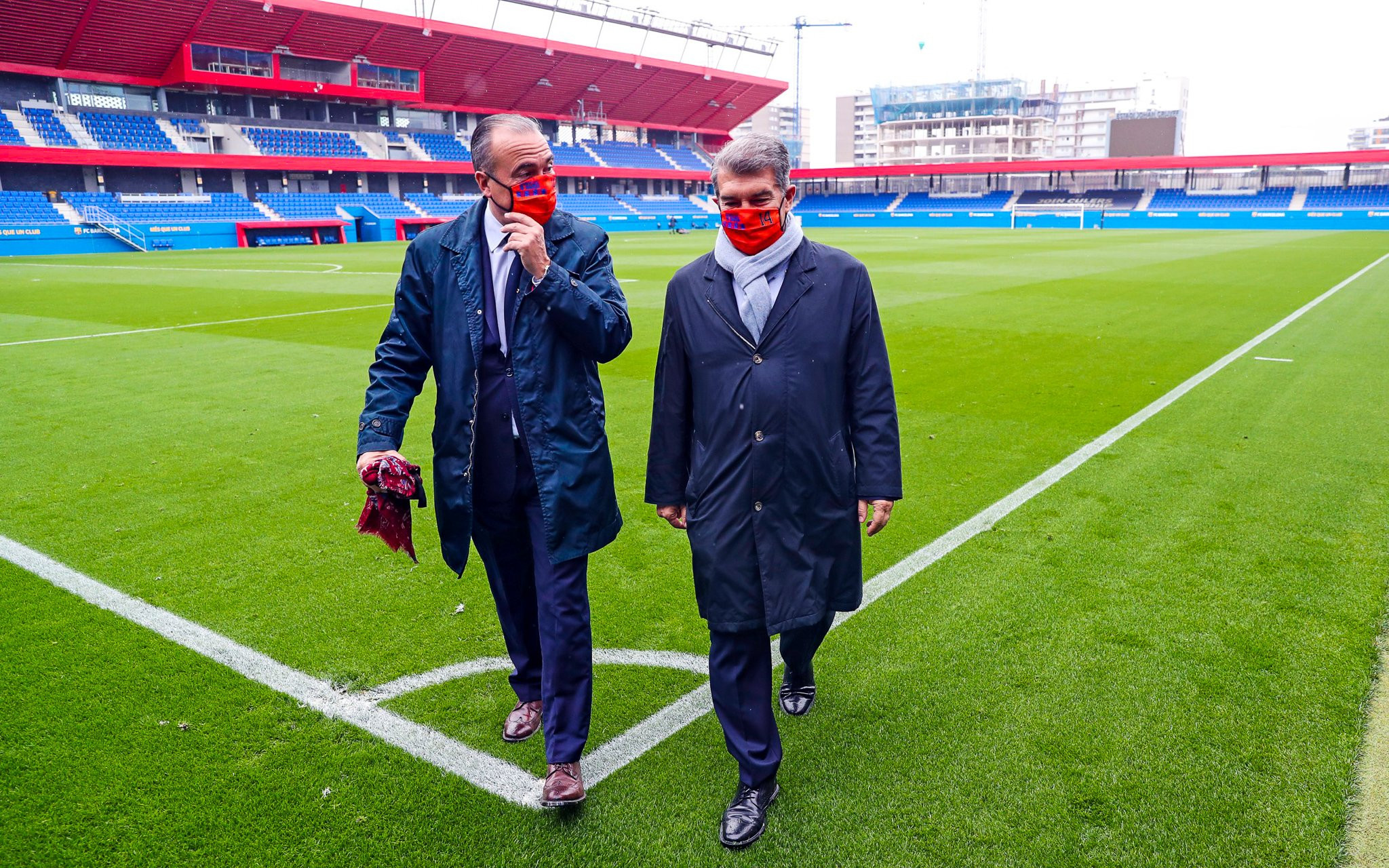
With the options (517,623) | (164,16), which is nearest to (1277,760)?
(517,623)

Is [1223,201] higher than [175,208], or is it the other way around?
[175,208]

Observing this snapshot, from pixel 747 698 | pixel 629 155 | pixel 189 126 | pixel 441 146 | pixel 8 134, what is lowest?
pixel 747 698

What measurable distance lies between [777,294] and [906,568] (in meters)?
2.42

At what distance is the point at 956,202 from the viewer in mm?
72000

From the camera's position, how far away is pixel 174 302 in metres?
17.8

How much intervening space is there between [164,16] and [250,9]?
3.84 m

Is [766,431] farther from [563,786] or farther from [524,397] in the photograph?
[563,786]

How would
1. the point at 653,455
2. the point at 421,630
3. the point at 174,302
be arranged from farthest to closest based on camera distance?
1. the point at 174,302
2. the point at 421,630
3. the point at 653,455

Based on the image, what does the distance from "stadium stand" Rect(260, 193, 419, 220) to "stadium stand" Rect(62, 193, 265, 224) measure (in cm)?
125

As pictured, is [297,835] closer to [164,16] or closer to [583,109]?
[164,16]

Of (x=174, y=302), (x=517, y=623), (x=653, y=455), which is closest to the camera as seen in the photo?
(x=653, y=455)

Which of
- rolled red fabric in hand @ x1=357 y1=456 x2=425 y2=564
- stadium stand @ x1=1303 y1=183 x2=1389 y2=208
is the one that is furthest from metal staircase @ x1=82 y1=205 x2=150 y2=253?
stadium stand @ x1=1303 y1=183 x2=1389 y2=208

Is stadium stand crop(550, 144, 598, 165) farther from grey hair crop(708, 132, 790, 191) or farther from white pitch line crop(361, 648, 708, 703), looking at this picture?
grey hair crop(708, 132, 790, 191)

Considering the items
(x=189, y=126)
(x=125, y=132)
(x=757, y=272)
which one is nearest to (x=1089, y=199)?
(x=189, y=126)
